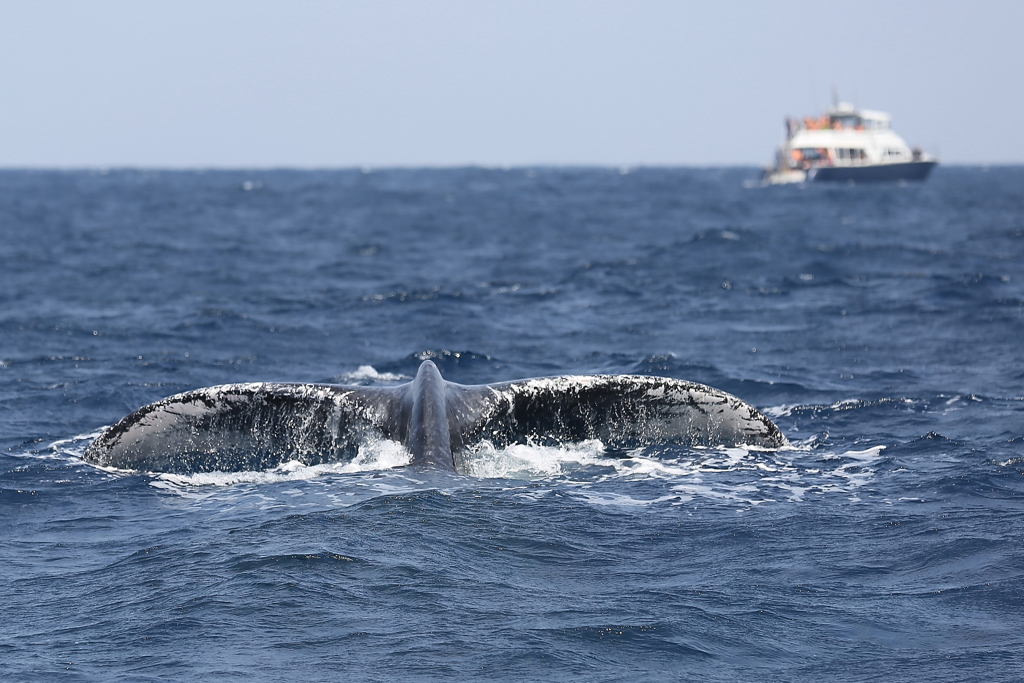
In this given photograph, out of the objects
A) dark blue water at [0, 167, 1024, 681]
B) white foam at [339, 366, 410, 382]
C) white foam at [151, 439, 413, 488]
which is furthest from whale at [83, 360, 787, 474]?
white foam at [339, 366, 410, 382]

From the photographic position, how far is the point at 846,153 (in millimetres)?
96625

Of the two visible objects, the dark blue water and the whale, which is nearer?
the dark blue water

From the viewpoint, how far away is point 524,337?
18.8 m

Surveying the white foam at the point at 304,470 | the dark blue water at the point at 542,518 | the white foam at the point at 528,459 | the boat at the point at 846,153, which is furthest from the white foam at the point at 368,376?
the boat at the point at 846,153

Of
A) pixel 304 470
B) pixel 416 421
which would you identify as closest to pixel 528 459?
pixel 416 421

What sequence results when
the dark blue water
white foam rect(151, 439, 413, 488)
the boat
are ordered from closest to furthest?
the dark blue water → white foam rect(151, 439, 413, 488) → the boat

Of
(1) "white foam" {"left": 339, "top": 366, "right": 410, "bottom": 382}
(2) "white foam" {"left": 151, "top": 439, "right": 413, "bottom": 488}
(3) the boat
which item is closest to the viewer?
(2) "white foam" {"left": 151, "top": 439, "right": 413, "bottom": 488}

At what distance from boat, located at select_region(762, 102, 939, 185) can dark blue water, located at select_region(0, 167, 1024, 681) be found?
75161mm

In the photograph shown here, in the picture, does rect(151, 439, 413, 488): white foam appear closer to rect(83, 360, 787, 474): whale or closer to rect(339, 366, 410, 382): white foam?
rect(83, 360, 787, 474): whale

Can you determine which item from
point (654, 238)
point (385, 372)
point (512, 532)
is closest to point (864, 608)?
point (512, 532)

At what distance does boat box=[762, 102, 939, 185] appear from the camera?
9362 centimetres

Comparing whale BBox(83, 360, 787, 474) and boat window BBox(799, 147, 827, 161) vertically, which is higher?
boat window BBox(799, 147, 827, 161)

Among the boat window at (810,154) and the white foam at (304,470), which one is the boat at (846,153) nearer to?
the boat window at (810,154)

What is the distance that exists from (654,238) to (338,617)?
109 ft
